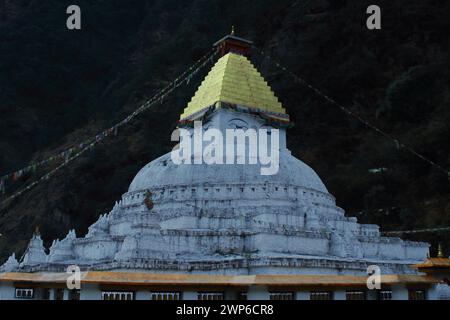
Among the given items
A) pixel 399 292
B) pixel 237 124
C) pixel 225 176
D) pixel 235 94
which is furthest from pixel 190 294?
pixel 235 94

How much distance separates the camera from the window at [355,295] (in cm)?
1952

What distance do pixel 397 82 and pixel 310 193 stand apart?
78.9ft

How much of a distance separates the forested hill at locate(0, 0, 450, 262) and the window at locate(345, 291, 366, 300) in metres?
19.9

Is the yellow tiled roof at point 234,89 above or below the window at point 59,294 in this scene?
above

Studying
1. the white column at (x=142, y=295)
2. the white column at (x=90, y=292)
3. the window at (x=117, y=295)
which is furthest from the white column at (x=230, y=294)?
the white column at (x=90, y=292)

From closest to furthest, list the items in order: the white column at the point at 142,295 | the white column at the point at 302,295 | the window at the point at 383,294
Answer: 1. the white column at the point at 142,295
2. the white column at the point at 302,295
3. the window at the point at 383,294

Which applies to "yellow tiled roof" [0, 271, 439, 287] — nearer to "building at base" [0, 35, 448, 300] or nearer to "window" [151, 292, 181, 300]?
"building at base" [0, 35, 448, 300]

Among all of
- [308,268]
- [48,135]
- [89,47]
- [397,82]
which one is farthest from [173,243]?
[89,47]

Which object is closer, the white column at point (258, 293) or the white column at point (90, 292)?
the white column at point (90, 292)

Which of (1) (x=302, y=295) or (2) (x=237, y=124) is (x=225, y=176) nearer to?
(2) (x=237, y=124)

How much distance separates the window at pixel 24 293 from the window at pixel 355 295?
10.2 m

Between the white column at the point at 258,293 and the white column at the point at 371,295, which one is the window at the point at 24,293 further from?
the white column at the point at 371,295

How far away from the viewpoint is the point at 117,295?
18250 millimetres

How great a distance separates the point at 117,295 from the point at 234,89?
18656mm
